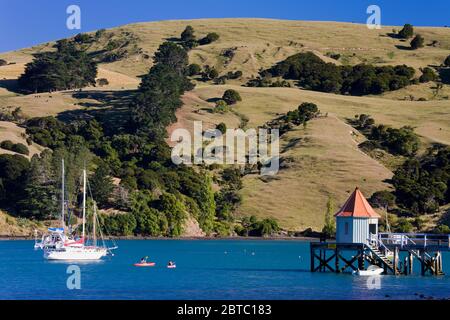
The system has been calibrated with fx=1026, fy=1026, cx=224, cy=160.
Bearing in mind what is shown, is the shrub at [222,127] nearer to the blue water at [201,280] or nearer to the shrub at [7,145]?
the shrub at [7,145]

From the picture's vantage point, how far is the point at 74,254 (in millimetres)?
103312

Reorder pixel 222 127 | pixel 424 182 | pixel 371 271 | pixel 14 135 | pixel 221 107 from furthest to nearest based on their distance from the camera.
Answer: pixel 221 107, pixel 222 127, pixel 14 135, pixel 424 182, pixel 371 271

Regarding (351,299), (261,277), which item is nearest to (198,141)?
(261,277)

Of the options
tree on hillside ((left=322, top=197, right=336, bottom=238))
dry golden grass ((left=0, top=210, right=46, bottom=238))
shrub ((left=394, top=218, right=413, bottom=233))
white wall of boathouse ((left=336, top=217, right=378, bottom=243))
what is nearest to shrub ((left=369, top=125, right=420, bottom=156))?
shrub ((left=394, top=218, right=413, bottom=233))

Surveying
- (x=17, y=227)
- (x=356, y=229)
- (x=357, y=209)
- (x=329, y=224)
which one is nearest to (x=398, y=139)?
(x=329, y=224)

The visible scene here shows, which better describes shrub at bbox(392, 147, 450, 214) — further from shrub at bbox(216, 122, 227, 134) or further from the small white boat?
the small white boat

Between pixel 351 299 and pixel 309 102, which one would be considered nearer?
pixel 351 299

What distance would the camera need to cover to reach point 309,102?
198 m

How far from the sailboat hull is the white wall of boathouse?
104ft

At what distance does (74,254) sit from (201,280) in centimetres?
2718

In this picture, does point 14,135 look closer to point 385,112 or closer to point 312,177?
point 312,177
